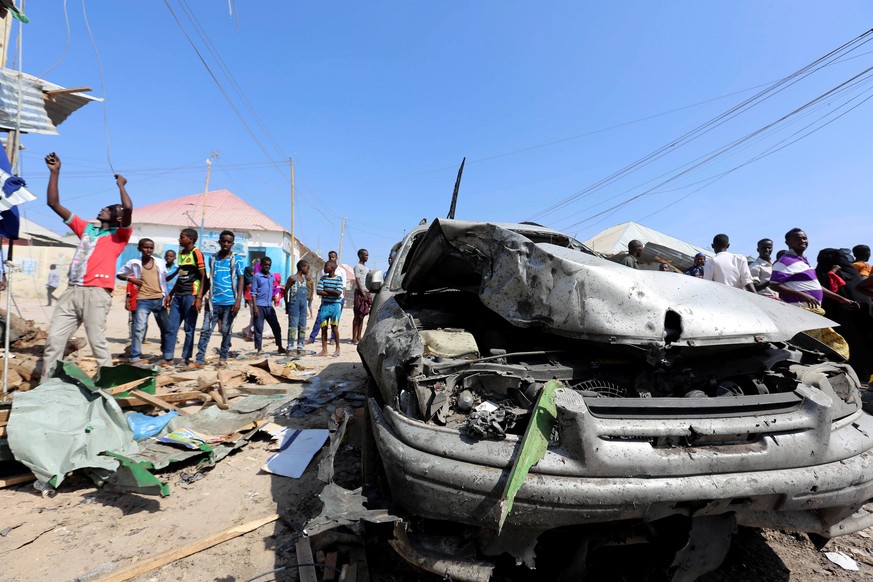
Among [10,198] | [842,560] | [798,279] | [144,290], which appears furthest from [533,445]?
[144,290]

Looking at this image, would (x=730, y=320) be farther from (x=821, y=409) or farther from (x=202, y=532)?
(x=202, y=532)

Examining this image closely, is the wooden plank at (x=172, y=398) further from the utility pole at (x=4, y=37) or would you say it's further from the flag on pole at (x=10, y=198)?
the utility pole at (x=4, y=37)

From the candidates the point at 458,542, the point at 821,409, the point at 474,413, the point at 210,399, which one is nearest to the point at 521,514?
the point at 458,542

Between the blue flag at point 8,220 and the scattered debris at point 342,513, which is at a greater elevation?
the blue flag at point 8,220

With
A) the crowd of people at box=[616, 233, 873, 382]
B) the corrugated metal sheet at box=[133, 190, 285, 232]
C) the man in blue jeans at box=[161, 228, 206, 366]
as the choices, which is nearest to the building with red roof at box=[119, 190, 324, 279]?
the corrugated metal sheet at box=[133, 190, 285, 232]

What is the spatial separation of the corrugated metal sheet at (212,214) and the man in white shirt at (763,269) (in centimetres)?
2512

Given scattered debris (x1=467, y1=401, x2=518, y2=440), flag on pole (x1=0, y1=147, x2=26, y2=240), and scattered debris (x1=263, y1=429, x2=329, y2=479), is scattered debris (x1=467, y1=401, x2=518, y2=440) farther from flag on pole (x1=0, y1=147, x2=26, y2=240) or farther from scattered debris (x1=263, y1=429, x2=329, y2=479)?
flag on pole (x1=0, y1=147, x2=26, y2=240)

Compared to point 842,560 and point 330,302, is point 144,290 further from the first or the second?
point 842,560

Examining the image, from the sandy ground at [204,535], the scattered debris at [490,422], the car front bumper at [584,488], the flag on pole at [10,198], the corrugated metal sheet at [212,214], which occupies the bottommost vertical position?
the sandy ground at [204,535]

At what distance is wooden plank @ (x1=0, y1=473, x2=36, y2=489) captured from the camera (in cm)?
253

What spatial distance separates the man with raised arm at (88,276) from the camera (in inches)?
152

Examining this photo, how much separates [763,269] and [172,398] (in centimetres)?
688

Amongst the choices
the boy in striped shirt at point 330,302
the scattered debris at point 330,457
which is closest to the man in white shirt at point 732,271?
the scattered debris at point 330,457

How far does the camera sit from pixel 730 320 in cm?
192
